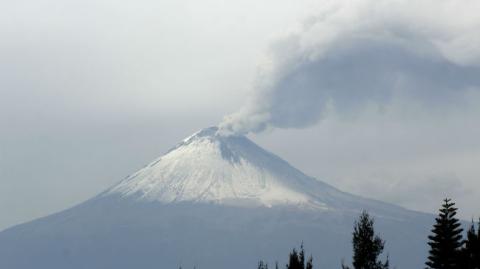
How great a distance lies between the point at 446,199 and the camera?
55812 millimetres

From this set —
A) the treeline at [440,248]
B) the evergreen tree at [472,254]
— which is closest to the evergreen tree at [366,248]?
the treeline at [440,248]

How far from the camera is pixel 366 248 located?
179ft

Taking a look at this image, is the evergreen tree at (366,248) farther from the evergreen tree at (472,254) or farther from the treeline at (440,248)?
the evergreen tree at (472,254)

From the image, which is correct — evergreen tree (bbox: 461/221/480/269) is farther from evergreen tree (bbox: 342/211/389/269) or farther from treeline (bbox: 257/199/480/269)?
evergreen tree (bbox: 342/211/389/269)

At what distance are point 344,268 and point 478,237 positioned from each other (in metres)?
7.00

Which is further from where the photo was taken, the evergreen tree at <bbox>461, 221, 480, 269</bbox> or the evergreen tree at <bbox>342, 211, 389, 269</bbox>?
the evergreen tree at <bbox>342, 211, 389, 269</bbox>

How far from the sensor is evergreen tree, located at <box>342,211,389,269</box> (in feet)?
177

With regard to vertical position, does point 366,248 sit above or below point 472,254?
above

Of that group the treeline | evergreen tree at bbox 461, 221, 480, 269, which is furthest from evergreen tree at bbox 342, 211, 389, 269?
evergreen tree at bbox 461, 221, 480, 269

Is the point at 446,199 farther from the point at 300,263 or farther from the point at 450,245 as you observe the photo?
the point at 300,263

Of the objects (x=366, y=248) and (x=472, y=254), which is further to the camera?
(x=366, y=248)

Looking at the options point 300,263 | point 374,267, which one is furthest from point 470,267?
point 300,263

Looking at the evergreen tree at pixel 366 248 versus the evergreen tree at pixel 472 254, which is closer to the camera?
the evergreen tree at pixel 472 254

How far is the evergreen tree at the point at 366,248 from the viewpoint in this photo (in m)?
54.0
